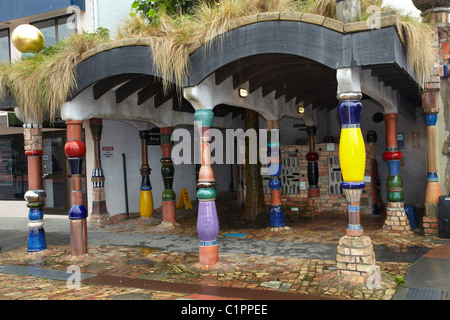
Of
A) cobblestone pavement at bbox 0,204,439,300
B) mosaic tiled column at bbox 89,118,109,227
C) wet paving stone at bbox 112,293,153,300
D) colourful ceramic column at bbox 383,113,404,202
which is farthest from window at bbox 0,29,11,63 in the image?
colourful ceramic column at bbox 383,113,404,202

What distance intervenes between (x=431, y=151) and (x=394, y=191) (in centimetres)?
109

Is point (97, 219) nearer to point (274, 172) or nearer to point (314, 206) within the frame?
point (274, 172)

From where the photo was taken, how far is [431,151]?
315 inches

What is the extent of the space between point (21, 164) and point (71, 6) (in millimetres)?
5097

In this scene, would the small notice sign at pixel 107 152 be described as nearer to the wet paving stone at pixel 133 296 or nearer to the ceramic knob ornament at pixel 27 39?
the ceramic knob ornament at pixel 27 39

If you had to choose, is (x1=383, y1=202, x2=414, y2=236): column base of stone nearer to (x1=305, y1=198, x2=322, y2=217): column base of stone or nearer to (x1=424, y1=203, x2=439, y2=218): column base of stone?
(x1=424, y1=203, x2=439, y2=218): column base of stone

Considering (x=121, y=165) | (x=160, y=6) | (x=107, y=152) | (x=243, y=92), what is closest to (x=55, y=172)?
(x=107, y=152)

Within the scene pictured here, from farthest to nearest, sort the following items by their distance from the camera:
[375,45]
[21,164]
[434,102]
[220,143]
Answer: [220,143] < [21,164] < [434,102] < [375,45]

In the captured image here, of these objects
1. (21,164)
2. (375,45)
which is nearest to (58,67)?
(375,45)

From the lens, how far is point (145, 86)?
832 cm

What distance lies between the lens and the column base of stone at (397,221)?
307 inches

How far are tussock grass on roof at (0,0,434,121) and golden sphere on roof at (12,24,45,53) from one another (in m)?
0.28

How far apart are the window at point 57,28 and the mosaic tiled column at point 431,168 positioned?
9.36 meters

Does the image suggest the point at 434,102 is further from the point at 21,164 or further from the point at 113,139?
the point at 21,164
